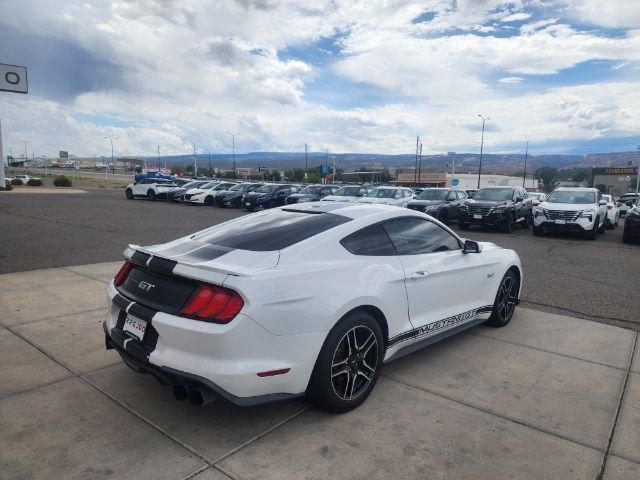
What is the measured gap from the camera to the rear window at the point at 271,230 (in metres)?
3.55

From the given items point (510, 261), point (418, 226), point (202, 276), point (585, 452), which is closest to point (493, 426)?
point (585, 452)

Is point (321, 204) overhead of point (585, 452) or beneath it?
overhead

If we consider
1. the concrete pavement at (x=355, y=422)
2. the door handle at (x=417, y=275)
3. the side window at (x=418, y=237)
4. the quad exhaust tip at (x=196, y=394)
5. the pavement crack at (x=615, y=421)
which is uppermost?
the side window at (x=418, y=237)

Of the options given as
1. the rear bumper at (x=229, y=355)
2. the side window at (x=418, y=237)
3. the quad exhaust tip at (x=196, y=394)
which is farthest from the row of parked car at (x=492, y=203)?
the quad exhaust tip at (x=196, y=394)

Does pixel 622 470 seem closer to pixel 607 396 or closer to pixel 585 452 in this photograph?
pixel 585 452

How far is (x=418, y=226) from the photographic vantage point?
14.7 ft

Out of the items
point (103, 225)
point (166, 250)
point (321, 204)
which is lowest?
point (103, 225)

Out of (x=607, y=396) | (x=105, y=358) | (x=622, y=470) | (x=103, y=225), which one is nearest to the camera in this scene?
(x=622, y=470)

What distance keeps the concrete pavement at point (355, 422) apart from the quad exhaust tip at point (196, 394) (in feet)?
1.03

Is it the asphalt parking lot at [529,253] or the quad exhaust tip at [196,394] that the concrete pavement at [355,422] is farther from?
the asphalt parking lot at [529,253]

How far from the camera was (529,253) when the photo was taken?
11578mm

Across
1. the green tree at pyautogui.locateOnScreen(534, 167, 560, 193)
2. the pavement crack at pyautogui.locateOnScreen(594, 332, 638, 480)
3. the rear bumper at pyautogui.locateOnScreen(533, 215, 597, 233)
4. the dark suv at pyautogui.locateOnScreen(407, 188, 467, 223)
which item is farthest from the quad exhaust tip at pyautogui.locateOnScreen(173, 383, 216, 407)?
the green tree at pyautogui.locateOnScreen(534, 167, 560, 193)

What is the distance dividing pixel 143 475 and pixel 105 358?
1.88 m

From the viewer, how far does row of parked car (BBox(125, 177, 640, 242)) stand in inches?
580
